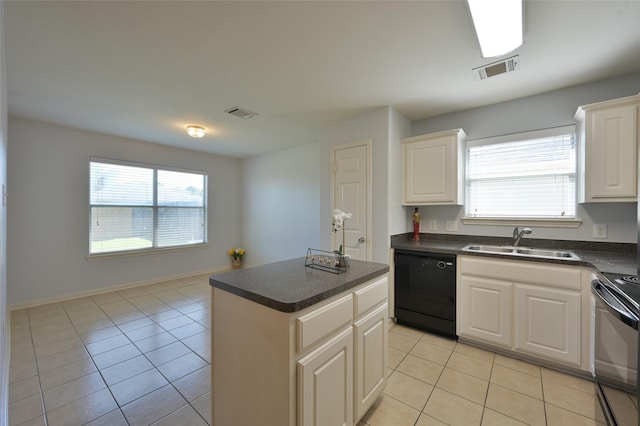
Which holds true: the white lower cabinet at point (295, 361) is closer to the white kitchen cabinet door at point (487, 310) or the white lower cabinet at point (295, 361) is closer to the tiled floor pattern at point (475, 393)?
the tiled floor pattern at point (475, 393)

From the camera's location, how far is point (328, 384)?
4.16 feet

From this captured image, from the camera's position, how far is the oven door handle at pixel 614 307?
3.78 feet

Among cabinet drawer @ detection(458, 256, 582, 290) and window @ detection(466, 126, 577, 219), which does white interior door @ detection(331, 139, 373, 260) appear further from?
window @ detection(466, 126, 577, 219)

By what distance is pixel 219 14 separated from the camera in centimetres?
157

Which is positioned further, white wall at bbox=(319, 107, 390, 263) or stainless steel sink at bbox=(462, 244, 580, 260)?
white wall at bbox=(319, 107, 390, 263)

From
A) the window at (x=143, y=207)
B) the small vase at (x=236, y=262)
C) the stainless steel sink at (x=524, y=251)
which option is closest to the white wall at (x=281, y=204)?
the small vase at (x=236, y=262)

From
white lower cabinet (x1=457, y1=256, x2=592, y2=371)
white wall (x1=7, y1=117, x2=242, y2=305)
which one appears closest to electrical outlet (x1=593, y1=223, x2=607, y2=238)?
white lower cabinet (x1=457, y1=256, x2=592, y2=371)

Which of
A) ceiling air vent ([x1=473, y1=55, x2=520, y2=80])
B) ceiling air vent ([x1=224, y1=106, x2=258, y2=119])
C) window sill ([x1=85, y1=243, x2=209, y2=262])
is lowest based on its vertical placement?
window sill ([x1=85, y1=243, x2=209, y2=262])

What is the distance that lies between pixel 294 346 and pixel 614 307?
5.27 ft

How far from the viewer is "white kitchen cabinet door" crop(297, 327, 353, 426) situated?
1132mm

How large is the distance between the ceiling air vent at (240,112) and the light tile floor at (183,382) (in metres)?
2.49

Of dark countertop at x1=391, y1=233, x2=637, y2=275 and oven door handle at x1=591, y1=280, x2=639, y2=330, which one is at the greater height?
dark countertop at x1=391, y1=233, x2=637, y2=275

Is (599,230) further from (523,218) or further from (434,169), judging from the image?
(434,169)

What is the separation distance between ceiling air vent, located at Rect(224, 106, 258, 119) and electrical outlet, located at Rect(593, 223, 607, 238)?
367 cm
